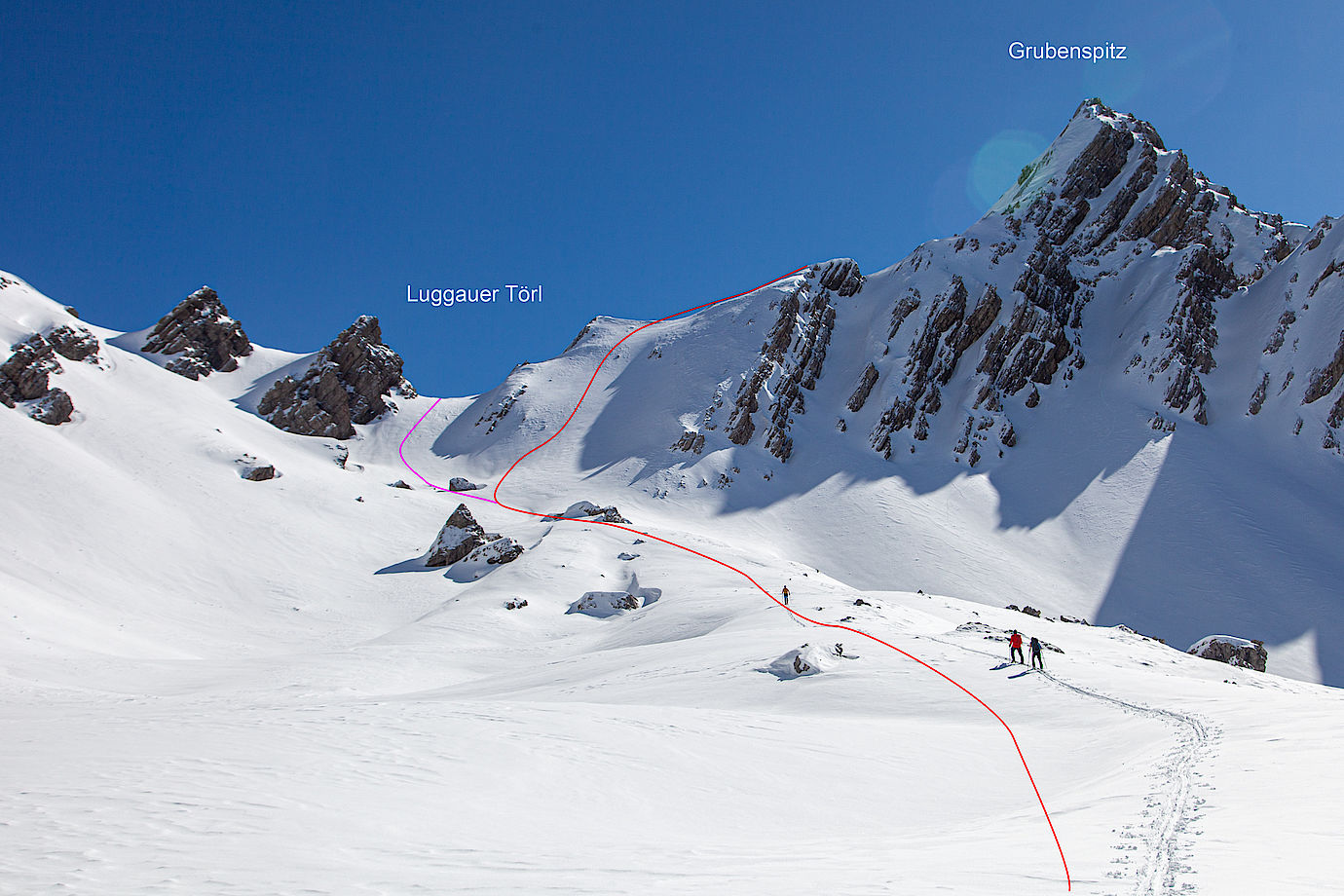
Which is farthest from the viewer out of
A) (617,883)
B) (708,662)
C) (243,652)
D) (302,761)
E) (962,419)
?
(962,419)

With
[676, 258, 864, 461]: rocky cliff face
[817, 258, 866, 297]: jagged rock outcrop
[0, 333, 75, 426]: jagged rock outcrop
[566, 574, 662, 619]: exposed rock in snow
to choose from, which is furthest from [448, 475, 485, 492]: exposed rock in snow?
[817, 258, 866, 297]: jagged rock outcrop

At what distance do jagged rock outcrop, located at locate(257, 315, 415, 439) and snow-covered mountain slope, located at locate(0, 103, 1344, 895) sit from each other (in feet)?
2.11

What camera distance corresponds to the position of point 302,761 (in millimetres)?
9438

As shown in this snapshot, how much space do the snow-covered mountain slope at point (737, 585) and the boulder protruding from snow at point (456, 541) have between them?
4.91ft

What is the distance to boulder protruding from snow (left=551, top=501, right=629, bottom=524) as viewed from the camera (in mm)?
58406

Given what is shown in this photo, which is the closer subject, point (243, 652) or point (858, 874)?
point (858, 874)

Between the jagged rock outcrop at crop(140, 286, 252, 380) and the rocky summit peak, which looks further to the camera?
the rocky summit peak

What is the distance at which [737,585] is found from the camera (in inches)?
1497

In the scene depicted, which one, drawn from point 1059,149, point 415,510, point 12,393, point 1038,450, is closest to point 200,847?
point 415,510

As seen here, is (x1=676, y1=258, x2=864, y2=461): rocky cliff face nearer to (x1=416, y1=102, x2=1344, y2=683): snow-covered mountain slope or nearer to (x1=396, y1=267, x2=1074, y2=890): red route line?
(x1=416, y1=102, x2=1344, y2=683): snow-covered mountain slope

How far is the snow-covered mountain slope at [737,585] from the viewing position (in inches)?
282

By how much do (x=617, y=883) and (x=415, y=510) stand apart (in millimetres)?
56994

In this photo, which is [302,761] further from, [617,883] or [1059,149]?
[1059,149]

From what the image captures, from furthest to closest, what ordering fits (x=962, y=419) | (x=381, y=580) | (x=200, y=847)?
(x=962, y=419) < (x=381, y=580) < (x=200, y=847)
